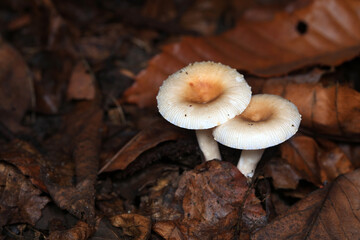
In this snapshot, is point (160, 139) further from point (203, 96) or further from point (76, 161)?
point (76, 161)

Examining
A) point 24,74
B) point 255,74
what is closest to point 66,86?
point 24,74

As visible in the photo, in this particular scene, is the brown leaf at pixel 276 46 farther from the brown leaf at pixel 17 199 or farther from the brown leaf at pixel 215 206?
the brown leaf at pixel 17 199

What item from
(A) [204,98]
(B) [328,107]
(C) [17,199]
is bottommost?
(C) [17,199]

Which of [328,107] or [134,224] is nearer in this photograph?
[134,224]

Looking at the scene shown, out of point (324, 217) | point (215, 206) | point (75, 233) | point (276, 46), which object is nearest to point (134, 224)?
point (75, 233)

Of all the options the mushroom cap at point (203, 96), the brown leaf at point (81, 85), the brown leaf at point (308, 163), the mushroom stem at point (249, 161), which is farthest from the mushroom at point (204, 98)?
the brown leaf at point (81, 85)

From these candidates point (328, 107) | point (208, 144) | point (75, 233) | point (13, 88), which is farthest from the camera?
point (13, 88)

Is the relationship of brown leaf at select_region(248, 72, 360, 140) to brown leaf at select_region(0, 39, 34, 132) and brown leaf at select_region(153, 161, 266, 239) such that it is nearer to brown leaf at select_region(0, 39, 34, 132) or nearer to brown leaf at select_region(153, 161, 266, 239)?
brown leaf at select_region(153, 161, 266, 239)

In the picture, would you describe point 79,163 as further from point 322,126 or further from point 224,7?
point 224,7
